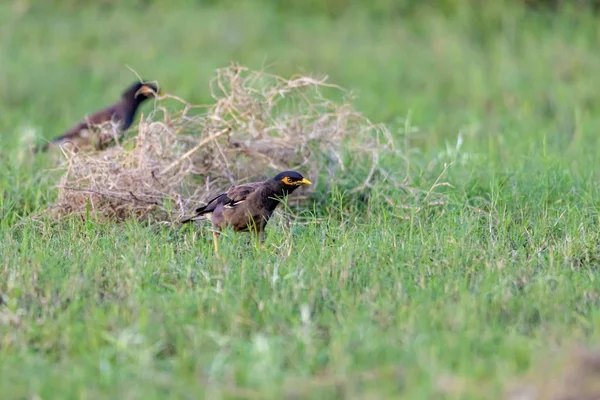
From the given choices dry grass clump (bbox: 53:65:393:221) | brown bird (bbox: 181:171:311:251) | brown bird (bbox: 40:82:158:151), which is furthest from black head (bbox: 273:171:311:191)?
brown bird (bbox: 40:82:158:151)

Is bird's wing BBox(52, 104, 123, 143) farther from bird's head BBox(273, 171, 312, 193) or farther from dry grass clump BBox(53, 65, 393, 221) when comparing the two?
bird's head BBox(273, 171, 312, 193)

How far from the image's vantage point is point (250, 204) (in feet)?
22.3

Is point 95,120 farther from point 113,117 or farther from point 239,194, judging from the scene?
point 239,194

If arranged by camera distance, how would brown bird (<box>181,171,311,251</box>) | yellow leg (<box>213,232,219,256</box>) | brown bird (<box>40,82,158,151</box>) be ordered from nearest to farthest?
yellow leg (<box>213,232,219,256</box>), brown bird (<box>181,171,311,251</box>), brown bird (<box>40,82,158,151</box>)

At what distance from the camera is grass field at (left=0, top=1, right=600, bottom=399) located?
4340 mm

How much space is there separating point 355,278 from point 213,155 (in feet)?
8.20

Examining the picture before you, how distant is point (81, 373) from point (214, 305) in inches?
38.7

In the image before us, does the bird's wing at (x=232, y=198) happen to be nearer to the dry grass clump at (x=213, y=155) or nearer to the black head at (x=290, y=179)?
the black head at (x=290, y=179)

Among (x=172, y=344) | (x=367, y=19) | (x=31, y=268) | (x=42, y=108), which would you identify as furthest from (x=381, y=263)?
(x=367, y=19)

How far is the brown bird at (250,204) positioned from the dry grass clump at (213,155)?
52 centimetres

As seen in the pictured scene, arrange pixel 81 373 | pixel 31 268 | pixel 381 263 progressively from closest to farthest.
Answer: pixel 81 373, pixel 31 268, pixel 381 263

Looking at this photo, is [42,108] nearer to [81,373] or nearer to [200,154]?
[200,154]

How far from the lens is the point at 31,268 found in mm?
5648

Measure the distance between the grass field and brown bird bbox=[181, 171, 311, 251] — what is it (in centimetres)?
13
